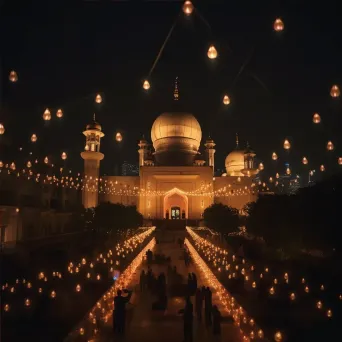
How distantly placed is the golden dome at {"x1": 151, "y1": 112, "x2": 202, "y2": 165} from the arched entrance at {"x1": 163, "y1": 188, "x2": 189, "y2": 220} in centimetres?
430

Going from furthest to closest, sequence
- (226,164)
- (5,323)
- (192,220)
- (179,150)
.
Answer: (226,164) → (179,150) → (192,220) → (5,323)

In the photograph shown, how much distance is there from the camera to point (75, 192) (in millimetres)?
40094

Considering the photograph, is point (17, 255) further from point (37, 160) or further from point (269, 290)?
point (37, 160)

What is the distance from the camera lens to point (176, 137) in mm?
45562

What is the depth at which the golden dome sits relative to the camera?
44341mm

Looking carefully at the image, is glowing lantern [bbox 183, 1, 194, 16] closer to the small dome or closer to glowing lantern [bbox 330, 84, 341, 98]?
glowing lantern [bbox 330, 84, 341, 98]

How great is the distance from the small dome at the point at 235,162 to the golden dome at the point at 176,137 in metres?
5.67

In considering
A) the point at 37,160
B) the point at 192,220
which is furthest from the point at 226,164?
the point at 37,160

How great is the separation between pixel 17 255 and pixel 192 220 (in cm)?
2142

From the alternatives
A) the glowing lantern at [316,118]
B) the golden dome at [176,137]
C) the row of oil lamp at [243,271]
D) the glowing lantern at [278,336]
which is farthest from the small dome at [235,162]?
the glowing lantern at [278,336]

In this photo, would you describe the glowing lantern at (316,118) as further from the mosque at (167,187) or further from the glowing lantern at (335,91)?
the mosque at (167,187)

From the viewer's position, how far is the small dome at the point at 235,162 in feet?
161

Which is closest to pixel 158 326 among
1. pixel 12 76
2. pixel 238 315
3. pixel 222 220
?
pixel 238 315

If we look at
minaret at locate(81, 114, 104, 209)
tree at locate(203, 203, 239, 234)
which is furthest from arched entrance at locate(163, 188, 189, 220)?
tree at locate(203, 203, 239, 234)
